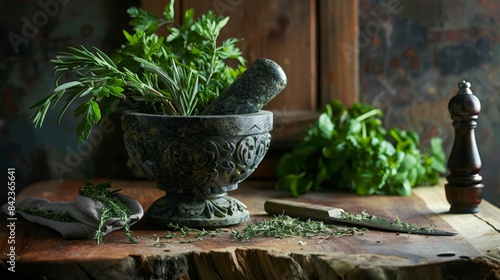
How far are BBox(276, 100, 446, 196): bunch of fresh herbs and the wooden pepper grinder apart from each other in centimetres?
24

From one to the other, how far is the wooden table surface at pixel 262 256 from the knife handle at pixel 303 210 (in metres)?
Answer: 0.11

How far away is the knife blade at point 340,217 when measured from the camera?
5.34ft

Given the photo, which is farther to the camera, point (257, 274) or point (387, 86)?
point (387, 86)

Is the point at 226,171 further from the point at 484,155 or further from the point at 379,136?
the point at 484,155

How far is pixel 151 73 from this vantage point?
1.72m

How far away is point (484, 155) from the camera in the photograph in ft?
7.77

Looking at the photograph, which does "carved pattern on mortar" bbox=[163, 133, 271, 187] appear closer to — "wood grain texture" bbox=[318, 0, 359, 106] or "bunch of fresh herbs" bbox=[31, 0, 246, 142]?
"bunch of fresh herbs" bbox=[31, 0, 246, 142]

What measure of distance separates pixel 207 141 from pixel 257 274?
31cm

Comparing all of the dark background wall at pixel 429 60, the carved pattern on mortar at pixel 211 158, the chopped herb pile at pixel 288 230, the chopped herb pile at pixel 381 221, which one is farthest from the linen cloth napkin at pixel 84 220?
the dark background wall at pixel 429 60

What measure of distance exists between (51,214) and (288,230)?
0.56 m

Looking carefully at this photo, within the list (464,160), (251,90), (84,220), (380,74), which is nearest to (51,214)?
(84,220)

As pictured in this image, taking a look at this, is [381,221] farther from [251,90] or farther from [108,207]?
[108,207]

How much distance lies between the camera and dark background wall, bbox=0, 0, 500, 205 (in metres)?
2.27

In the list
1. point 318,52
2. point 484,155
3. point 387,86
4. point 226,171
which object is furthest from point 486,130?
point 226,171
